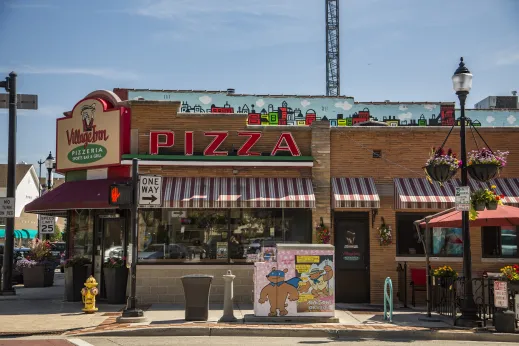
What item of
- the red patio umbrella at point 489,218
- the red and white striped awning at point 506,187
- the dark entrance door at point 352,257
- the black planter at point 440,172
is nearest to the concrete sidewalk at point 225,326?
the dark entrance door at point 352,257

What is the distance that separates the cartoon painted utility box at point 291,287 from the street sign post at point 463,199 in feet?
10.4

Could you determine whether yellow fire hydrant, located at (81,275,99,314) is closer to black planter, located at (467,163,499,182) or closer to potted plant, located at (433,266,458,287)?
potted plant, located at (433,266,458,287)

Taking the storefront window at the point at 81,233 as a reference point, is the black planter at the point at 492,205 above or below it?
above

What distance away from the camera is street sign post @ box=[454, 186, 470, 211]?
550 inches

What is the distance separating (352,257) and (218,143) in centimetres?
490

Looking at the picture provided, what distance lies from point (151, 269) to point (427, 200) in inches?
300

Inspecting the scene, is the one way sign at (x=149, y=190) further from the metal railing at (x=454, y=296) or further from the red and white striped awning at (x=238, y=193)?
the metal railing at (x=454, y=296)

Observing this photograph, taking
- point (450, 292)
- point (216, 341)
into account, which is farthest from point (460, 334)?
point (216, 341)

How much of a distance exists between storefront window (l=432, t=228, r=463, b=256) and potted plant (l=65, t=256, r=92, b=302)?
9686 millimetres

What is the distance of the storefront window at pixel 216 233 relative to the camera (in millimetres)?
17688

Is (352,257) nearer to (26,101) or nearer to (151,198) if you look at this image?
(151,198)

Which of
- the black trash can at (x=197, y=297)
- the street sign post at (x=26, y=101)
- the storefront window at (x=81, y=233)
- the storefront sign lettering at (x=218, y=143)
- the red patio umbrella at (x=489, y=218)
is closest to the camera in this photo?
the black trash can at (x=197, y=297)

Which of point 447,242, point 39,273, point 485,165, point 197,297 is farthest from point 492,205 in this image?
point 39,273

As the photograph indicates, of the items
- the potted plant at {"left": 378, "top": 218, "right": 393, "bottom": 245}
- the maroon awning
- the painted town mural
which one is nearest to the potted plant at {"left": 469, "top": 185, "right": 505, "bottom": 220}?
the potted plant at {"left": 378, "top": 218, "right": 393, "bottom": 245}
